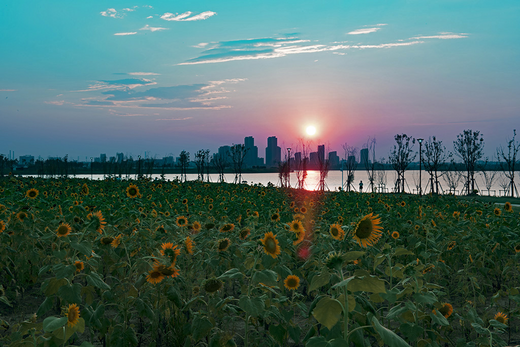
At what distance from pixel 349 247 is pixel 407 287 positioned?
1.57 metres

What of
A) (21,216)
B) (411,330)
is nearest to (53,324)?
(411,330)

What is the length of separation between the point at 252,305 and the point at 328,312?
745 millimetres

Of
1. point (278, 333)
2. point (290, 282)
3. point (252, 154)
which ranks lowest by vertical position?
point (278, 333)

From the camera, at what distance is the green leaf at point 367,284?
1801mm

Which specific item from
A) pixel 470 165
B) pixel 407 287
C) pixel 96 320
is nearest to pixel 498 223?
pixel 407 287

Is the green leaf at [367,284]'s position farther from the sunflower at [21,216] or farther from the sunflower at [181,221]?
the sunflower at [21,216]

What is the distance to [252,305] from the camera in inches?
95.4

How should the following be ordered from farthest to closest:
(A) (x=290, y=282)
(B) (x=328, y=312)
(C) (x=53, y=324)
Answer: (A) (x=290, y=282), (C) (x=53, y=324), (B) (x=328, y=312)

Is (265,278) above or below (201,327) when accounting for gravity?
above

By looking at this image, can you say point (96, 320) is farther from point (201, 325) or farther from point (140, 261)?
point (201, 325)

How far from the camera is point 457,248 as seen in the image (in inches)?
233

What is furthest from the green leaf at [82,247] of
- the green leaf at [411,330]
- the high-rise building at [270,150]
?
the high-rise building at [270,150]

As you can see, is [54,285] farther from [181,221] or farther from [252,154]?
[252,154]

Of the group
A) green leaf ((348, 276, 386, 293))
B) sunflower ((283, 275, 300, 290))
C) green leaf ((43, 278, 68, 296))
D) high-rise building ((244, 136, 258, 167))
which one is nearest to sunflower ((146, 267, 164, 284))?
green leaf ((43, 278, 68, 296))
